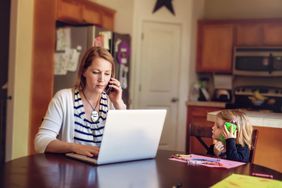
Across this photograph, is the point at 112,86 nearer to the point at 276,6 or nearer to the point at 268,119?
the point at 268,119

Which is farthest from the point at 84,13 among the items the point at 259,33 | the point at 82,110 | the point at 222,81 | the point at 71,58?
the point at 82,110

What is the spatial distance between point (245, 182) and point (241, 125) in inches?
25.9

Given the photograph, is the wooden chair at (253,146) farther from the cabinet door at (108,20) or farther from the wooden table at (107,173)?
the cabinet door at (108,20)

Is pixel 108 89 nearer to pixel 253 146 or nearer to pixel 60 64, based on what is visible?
pixel 253 146

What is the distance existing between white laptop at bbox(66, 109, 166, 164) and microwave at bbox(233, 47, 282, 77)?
377cm

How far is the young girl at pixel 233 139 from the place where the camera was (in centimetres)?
187

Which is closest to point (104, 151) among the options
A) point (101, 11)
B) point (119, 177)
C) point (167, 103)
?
point (119, 177)

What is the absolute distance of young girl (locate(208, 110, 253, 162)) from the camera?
187cm

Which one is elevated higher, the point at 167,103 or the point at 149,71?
the point at 149,71

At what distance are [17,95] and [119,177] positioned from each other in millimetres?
2838

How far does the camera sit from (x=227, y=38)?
5.43 m

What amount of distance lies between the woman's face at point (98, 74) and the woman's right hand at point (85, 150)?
1.13ft

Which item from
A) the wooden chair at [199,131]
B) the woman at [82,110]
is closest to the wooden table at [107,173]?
the woman at [82,110]

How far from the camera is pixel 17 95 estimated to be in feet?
13.0
